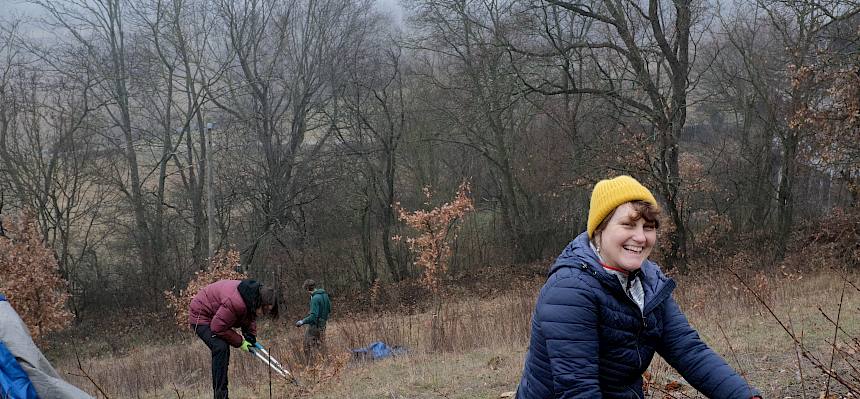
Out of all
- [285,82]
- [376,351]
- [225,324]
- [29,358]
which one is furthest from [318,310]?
[285,82]

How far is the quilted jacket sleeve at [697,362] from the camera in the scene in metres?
2.34

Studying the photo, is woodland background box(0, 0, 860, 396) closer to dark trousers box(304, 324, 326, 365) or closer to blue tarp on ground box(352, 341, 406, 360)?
dark trousers box(304, 324, 326, 365)

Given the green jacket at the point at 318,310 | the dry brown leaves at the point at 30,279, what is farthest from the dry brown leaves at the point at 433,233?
the dry brown leaves at the point at 30,279

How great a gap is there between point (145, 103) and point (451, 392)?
2964cm

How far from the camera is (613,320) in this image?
238 cm

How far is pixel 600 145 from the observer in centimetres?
2261

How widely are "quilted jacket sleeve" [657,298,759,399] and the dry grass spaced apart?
241cm

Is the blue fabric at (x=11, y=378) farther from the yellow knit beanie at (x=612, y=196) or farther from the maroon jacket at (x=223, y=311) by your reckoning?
the yellow knit beanie at (x=612, y=196)

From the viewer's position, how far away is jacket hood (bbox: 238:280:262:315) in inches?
281

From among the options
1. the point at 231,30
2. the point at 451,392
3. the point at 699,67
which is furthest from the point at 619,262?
the point at 231,30

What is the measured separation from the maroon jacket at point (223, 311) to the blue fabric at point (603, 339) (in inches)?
202

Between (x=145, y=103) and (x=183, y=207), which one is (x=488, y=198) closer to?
(x=183, y=207)

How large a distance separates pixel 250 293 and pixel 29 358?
3094 millimetres

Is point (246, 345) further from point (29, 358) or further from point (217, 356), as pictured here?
point (29, 358)
